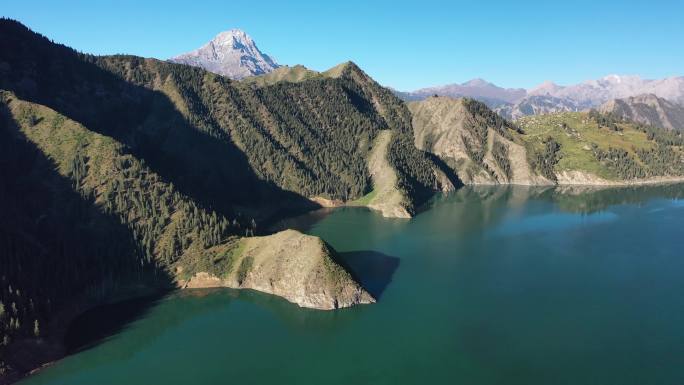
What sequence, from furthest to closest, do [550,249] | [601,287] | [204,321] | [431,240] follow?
[431,240]
[550,249]
[601,287]
[204,321]

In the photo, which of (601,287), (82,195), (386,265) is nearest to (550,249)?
(601,287)

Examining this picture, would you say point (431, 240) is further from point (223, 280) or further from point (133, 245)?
point (133, 245)

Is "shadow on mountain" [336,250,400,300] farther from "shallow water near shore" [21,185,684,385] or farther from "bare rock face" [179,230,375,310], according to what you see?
"bare rock face" [179,230,375,310]

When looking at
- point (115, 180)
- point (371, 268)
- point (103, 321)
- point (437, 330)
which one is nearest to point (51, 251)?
point (103, 321)

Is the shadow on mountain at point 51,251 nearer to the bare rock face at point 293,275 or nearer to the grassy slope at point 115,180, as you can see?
the grassy slope at point 115,180

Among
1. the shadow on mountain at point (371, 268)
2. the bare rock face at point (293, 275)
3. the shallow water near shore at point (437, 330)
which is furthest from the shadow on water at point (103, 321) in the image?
the shadow on mountain at point (371, 268)

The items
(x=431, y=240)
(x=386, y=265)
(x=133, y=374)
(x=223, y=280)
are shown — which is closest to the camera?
(x=133, y=374)

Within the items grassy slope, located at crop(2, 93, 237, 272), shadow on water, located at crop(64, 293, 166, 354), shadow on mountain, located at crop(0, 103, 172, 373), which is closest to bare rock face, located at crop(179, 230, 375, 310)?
grassy slope, located at crop(2, 93, 237, 272)

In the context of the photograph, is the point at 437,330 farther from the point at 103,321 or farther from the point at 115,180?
the point at 115,180
